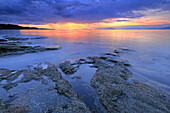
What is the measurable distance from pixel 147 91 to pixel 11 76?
6975 millimetres

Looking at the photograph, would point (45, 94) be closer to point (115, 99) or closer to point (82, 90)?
point (82, 90)

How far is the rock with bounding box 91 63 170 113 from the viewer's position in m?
2.96

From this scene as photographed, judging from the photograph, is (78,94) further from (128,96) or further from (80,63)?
(80,63)

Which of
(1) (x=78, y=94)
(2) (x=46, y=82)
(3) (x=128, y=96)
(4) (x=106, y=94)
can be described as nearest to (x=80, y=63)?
(2) (x=46, y=82)

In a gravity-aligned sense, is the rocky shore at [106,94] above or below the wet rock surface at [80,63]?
below

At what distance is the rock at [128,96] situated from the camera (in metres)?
2.96

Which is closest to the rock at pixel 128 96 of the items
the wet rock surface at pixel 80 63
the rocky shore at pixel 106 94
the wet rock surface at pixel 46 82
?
the rocky shore at pixel 106 94

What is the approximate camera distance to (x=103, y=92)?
148 inches

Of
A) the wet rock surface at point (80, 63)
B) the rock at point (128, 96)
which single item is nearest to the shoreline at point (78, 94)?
the rock at point (128, 96)

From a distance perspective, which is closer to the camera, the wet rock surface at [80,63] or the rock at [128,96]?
the rock at [128,96]

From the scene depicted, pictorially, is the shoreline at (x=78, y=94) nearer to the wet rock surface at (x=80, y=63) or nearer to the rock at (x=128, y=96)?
the rock at (x=128, y=96)

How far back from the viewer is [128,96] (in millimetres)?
3457

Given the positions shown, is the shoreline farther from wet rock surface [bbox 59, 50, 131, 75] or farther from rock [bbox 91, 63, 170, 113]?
wet rock surface [bbox 59, 50, 131, 75]

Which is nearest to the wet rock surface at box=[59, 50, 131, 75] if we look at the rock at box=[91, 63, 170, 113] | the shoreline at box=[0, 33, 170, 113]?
the shoreline at box=[0, 33, 170, 113]
